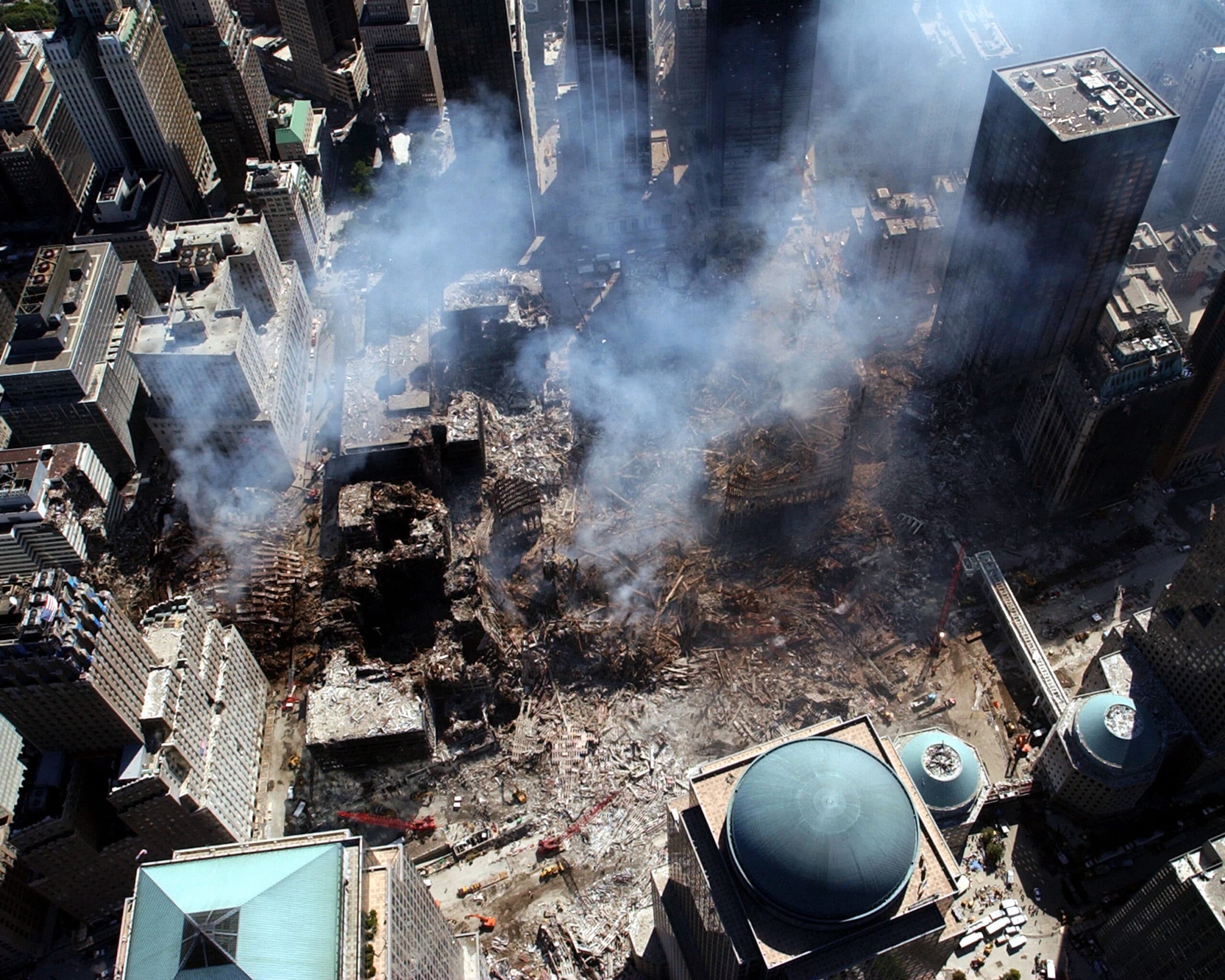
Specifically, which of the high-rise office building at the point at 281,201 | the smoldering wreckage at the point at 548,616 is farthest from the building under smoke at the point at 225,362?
the smoldering wreckage at the point at 548,616

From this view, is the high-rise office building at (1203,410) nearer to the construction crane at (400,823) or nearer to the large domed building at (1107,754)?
the large domed building at (1107,754)

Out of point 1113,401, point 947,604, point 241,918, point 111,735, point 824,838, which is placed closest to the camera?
point 824,838

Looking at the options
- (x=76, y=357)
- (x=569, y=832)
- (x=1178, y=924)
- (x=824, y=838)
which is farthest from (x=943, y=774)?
(x=76, y=357)

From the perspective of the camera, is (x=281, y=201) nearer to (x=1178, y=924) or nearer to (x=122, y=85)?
(x=122, y=85)

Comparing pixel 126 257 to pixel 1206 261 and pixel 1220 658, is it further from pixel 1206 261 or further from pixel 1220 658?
pixel 1206 261

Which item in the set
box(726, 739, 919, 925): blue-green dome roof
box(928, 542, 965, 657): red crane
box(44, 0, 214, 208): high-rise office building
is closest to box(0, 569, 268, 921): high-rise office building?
box(726, 739, 919, 925): blue-green dome roof

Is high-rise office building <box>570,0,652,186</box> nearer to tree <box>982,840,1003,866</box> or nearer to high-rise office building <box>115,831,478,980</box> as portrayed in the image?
tree <box>982,840,1003,866</box>
